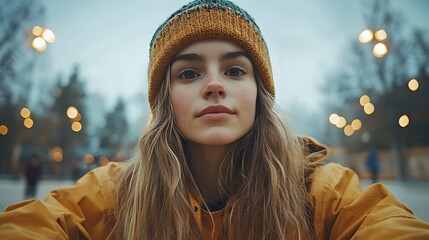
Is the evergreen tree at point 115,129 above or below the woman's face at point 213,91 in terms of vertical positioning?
below

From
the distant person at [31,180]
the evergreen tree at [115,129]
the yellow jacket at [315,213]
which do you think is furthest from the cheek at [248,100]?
the evergreen tree at [115,129]

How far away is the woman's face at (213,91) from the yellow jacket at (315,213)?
551 millimetres

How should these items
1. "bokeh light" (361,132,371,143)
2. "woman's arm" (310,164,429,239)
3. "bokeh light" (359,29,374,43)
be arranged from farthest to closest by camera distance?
"bokeh light" (361,132,371,143) < "bokeh light" (359,29,374,43) < "woman's arm" (310,164,429,239)

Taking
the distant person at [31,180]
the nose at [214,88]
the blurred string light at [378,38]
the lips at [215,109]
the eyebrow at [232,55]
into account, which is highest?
the blurred string light at [378,38]

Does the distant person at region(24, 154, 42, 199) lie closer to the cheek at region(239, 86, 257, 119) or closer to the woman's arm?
the cheek at region(239, 86, 257, 119)

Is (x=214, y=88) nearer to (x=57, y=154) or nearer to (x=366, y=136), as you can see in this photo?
(x=366, y=136)

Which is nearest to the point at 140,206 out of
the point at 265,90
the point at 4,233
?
the point at 4,233

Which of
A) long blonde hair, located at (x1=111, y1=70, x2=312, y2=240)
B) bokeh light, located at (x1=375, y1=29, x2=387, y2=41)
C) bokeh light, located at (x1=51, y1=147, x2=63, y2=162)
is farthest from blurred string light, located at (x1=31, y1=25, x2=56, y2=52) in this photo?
bokeh light, located at (x1=51, y1=147, x2=63, y2=162)

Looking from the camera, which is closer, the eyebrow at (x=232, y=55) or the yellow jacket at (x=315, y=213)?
the yellow jacket at (x=315, y=213)

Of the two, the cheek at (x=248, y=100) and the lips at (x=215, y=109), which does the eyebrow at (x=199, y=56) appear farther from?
the lips at (x=215, y=109)

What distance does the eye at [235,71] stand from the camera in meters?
2.22

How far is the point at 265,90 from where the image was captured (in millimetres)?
2488

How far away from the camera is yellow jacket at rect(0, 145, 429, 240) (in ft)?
5.18

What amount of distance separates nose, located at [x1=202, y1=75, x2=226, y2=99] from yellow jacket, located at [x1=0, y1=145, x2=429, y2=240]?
77 centimetres
